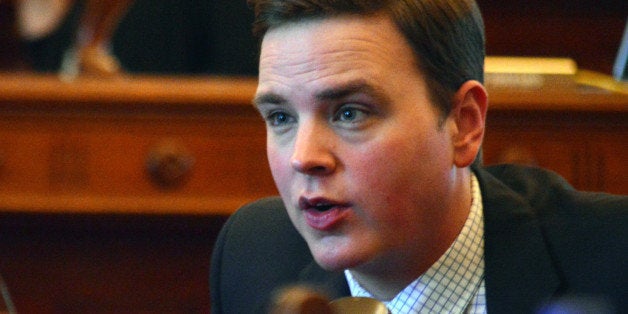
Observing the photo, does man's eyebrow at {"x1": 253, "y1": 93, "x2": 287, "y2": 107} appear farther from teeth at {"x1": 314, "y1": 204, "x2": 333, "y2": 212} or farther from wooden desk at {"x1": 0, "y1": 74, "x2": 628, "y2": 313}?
wooden desk at {"x1": 0, "y1": 74, "x2": 628, "y2": 313}

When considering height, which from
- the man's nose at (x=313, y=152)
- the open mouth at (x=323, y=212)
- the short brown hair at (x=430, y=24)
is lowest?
the open mouth at (x=323, y=212)

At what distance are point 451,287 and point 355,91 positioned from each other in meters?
0.37

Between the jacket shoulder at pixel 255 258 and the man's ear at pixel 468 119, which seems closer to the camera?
the man's ear at pixel 468 119

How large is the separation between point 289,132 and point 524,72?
1327 mm

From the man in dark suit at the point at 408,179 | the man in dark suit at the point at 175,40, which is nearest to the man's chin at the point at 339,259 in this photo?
the man in dark suit at the point at 408,179

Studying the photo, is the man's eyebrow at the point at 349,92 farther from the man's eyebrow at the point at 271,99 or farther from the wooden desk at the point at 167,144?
the wooden desk at the point at 167,144

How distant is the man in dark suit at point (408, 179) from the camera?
148 cm

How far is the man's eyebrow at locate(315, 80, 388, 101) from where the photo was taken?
4.87 ft

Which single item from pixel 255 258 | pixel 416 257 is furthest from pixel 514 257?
pixel 255 258

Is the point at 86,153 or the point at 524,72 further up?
the point at 524,72

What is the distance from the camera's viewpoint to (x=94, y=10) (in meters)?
2.86

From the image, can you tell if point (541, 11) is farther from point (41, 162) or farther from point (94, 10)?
point (41, 162)

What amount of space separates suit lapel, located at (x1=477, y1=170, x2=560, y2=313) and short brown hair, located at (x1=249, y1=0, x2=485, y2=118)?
0.77 ft

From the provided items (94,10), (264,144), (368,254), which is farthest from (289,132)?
(94,10)
